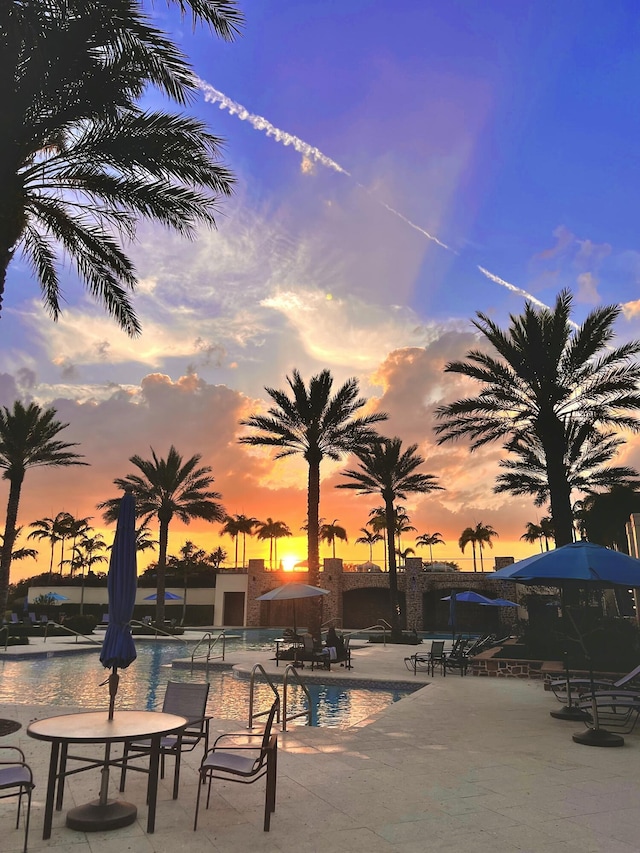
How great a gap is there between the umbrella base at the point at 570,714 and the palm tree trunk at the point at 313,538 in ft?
36.1

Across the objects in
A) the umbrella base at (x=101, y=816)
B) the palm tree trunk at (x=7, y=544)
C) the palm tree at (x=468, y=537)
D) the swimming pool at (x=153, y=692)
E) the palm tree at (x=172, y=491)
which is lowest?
the swimming pool at (x=153, y=692)

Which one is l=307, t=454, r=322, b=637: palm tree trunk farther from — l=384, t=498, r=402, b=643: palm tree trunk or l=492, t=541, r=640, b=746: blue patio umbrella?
l=492, t=541, r=640, b=746: blue patio umbrella

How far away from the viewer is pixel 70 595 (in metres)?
48.1

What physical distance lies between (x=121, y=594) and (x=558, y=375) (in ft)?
47.9

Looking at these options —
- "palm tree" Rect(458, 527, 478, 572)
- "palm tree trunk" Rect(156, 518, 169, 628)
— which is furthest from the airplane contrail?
"palm tree" Rect(458, 527, 478, 572)

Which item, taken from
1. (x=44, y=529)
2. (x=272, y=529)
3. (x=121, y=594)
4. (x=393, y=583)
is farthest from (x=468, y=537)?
(x=121, y=594)

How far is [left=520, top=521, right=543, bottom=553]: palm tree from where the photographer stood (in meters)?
76.4

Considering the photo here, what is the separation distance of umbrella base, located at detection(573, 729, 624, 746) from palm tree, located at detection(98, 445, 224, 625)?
27.3 meters

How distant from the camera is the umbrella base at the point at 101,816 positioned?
444 centimetres

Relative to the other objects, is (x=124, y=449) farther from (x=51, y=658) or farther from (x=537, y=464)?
(x=537, y=464)

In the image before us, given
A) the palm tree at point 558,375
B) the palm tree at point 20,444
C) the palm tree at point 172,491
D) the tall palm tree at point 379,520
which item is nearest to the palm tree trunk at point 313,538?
the palm tree at point 558,375

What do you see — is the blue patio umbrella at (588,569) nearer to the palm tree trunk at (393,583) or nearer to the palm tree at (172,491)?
the palm tree trunk at (393,583)

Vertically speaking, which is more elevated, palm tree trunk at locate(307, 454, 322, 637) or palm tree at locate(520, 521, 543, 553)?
palm tree at locate(520, 521, 543, 553)

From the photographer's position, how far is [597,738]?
7570mm
